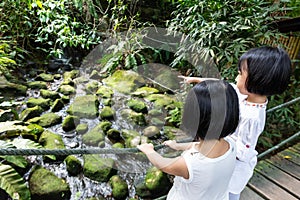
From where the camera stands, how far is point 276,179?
1554 mm

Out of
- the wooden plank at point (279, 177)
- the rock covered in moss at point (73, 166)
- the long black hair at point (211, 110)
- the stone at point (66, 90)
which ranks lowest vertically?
the rock covered in moss at point (73, 166)

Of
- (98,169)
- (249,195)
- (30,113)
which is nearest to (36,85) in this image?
(30,113)

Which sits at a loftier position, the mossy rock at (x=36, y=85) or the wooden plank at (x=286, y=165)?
the mossy rock at (x=36, y=85)

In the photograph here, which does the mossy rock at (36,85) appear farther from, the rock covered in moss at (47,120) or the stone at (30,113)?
the rock covered in moss at (47,120)

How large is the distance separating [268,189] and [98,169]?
1255 millimetres

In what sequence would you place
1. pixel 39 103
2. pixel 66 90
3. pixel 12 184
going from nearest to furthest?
pixel 12 184 < pixel 39 103 < pixel 66 90

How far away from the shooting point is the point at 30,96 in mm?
2986

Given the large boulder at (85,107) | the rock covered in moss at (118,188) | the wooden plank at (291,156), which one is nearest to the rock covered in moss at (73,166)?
the rock covered in moss at (118,188)

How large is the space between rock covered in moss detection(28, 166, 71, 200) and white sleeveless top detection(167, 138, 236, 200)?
1.29 meters

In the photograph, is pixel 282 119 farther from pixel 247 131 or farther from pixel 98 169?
pixel 98 169

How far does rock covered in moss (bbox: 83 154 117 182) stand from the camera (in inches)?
76.5

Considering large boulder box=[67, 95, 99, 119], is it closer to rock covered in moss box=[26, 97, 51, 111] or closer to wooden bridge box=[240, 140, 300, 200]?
rock covered in moss box=[26, 97, 51, 111]

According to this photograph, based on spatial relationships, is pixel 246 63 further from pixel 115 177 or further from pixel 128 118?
pixel 128 118

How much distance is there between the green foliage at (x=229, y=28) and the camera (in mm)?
1853
